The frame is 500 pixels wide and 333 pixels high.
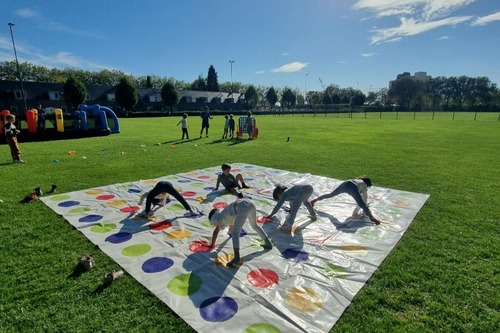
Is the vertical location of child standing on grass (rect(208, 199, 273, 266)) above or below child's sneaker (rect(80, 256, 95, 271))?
above

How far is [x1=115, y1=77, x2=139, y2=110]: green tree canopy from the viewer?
173 ft

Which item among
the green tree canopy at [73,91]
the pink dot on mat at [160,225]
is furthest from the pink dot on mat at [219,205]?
the green tree canopy at [73,91]

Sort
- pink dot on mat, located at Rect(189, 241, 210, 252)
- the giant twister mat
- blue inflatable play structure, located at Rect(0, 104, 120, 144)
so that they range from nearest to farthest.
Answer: the giant twister mat → pink dot on mat, located at Rect(189, 241, 210, 252) → blue inflatable play structure, located at Rect(0, 104, 120, 144)

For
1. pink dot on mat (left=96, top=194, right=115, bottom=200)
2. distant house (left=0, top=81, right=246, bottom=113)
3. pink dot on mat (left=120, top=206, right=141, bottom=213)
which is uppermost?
distant house (left=0, top=81, right=246, bottom=113)

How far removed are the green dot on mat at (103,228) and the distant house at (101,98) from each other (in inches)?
1825

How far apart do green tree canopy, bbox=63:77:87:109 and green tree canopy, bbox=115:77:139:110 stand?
5.97 metres

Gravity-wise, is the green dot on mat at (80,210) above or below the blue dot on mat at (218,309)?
above

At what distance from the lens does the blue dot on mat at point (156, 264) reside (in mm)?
4066

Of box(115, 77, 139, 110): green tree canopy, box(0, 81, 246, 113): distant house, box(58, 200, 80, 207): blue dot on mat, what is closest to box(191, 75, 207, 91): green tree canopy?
box(0, 81, 246, 113): distant house

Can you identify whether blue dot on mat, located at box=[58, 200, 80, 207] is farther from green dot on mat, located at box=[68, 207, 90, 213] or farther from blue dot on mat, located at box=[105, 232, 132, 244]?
blue dot on mat, located at box=[105, 232, 132, 244]

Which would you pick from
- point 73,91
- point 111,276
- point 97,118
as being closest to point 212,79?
point 73,91

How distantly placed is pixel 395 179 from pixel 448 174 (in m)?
2.25

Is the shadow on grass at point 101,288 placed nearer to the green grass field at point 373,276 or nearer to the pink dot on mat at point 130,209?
the green grass field at point 373,276

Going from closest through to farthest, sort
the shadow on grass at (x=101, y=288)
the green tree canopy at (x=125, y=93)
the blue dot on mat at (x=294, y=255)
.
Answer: the shadow on grass at (x=101, y=288)
the blue dot on mat at (x=294, y=255)
the green tree canopy at (x=125, y=93)
